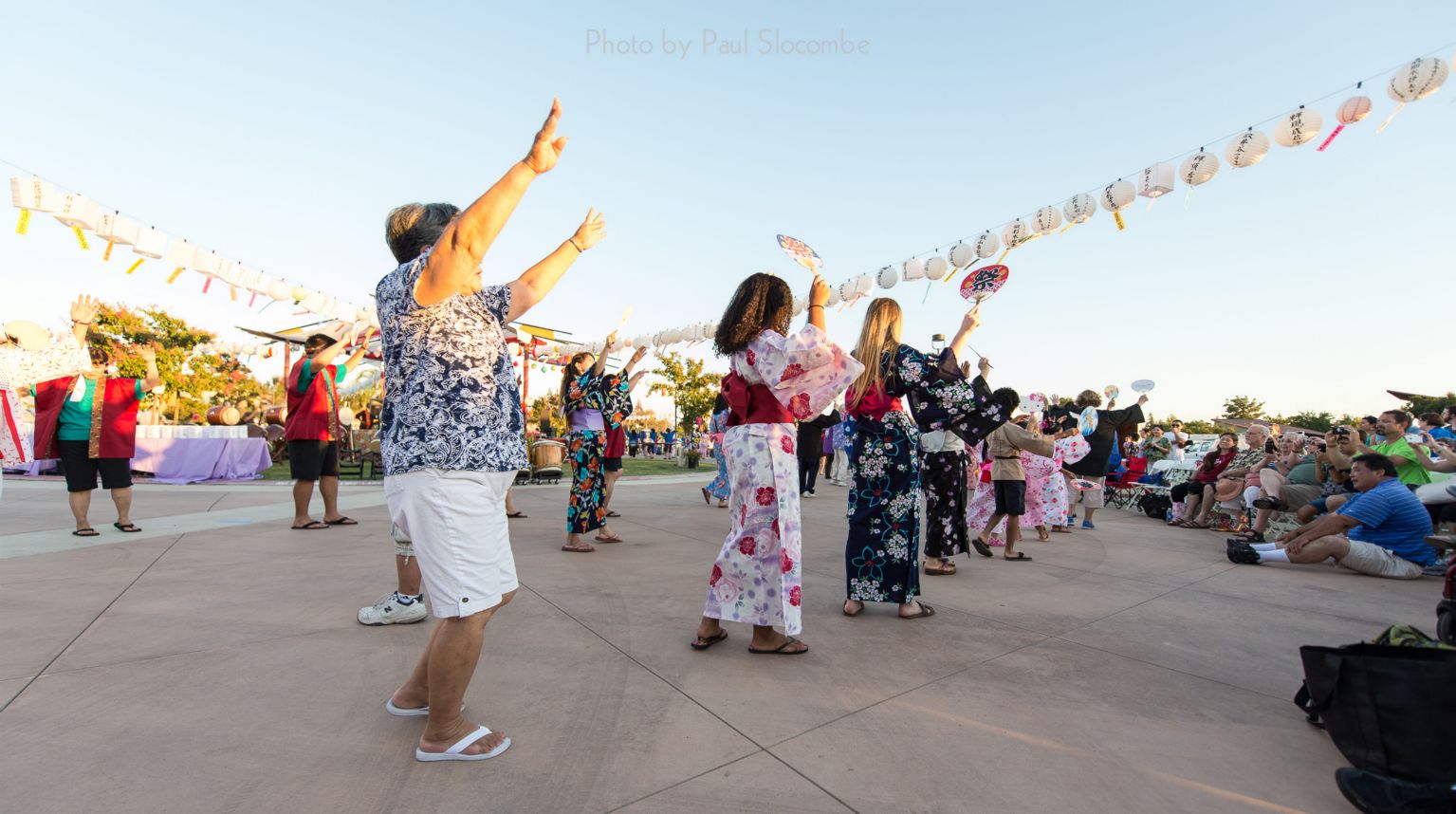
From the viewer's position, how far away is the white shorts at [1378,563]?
5.03m

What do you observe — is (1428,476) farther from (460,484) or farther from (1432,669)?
(460,484)

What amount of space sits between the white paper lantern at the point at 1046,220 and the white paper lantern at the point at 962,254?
843 millimetres

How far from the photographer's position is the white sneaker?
127 inches

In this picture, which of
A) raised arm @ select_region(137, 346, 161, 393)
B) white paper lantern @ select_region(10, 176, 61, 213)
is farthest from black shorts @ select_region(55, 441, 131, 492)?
white paper lantern @ select_region(10, 176, 61, 213)

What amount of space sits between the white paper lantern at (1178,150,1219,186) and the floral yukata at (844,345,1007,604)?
4738 millimetres

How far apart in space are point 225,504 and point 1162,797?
9.23 m

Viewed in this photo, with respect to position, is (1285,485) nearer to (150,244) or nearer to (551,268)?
(551,268)

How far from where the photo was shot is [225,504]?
7.86 meters

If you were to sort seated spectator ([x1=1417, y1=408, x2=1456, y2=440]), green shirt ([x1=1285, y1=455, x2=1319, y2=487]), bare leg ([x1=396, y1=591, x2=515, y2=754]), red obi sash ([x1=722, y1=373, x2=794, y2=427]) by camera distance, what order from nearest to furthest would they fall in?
bare leg ([x1=396, y1=591, x2=515, y2=754]), red obi sash ([x1=722, y1=373, x2=794, y2=427]), green shirt ([x1=1285, y1=455, x2=1319, y2=487]), seated spectator ([x1=1417, y1=408, x2=1456, y2=440])

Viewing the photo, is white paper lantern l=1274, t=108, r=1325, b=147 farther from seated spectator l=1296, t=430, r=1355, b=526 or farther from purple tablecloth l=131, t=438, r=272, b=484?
purple tablecloth l=131, t=438, r=272, b=484

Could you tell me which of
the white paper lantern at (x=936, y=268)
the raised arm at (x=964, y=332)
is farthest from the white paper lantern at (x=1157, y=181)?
the raised arm at (x=964, y=332)

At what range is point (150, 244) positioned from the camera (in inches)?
310

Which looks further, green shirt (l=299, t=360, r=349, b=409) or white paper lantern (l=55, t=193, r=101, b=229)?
white paper lantern (l=55, t=193, r=101, b=229)

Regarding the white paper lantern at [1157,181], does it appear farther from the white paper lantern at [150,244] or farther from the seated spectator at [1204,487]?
the white paper lantern at [150,244]
